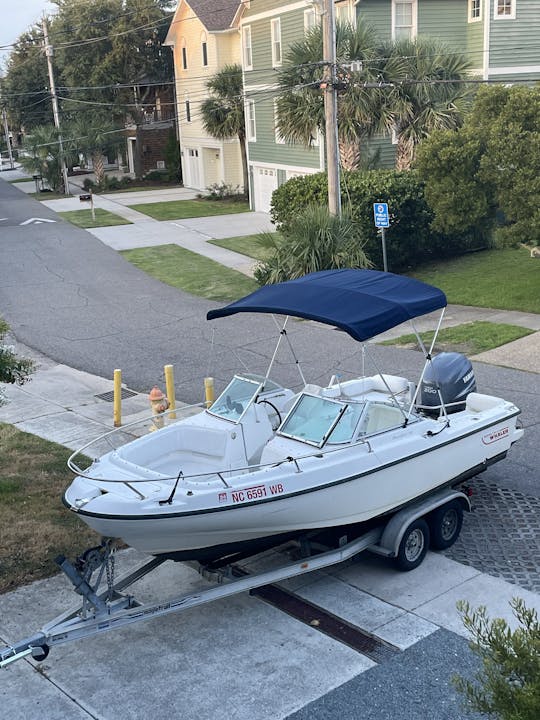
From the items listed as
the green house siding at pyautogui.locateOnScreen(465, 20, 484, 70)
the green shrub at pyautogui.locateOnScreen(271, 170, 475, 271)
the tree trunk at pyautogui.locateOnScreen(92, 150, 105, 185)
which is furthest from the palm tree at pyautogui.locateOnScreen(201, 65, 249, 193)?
the green shrub at pyautogui.locateOnScreen(271, 170, 475, 271)

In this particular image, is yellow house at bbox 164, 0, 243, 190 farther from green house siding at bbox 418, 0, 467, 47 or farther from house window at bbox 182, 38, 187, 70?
green house siding at bbox 418, 0, 467, 47

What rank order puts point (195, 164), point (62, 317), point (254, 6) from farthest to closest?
1. point (195, 164)
2. point (254, 6)
3. point (62, 317)

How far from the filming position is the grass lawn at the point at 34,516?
8.71m

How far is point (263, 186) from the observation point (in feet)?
118

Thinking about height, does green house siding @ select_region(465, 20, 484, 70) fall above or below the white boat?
above

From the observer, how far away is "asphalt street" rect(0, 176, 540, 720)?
6.48m

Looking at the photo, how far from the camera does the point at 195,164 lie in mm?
45594

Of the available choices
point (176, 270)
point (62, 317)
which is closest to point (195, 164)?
point (176, 270)

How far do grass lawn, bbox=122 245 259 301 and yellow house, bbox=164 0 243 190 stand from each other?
14180mm

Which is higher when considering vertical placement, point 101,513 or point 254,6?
point 254,6

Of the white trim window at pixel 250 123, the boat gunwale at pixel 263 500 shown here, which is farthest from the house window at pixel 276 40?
the boat gunwale at pixel 263 500

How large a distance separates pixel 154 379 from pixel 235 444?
7.19m

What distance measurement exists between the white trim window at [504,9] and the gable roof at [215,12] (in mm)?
15868

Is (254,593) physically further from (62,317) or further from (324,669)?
(62,317)
